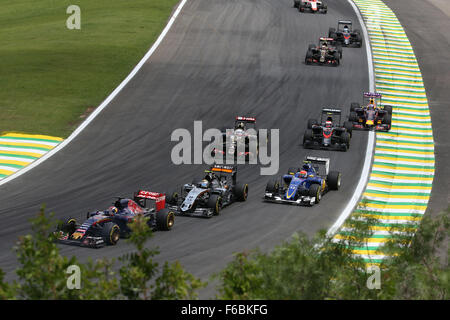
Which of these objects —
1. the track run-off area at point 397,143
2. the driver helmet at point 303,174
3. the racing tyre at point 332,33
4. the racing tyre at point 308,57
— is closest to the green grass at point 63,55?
the racing tyre at point 308,57

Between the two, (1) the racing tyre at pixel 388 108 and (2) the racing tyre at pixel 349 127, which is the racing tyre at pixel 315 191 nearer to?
(2) the racing tyre at pixel 349 127

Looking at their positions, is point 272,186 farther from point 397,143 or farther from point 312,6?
point 312,6

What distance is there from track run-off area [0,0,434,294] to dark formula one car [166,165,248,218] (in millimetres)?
484

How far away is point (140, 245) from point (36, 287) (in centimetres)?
145

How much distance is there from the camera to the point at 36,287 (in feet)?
30.2

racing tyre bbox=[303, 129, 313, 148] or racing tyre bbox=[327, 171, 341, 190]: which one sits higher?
racing tyre bbox=[303, 129, 313, 148]

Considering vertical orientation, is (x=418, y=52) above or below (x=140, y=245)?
above

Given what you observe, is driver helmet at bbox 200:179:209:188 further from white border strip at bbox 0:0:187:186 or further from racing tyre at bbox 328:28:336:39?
racing tyre at bbox 328:28:336:39

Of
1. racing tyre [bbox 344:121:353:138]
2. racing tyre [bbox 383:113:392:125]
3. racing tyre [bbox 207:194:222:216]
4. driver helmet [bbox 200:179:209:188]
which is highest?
racing tyre [bbox 383:113:392:125]

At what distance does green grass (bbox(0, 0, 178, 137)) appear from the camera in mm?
39219

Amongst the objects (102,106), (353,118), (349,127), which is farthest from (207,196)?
(102,106)

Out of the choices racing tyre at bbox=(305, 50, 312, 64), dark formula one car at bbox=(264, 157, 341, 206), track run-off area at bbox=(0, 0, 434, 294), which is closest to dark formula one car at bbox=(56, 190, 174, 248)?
track run-off area at bbox=(0, 0, 434, 294)

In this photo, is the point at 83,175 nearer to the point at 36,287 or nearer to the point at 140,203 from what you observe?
the point at 140,203
